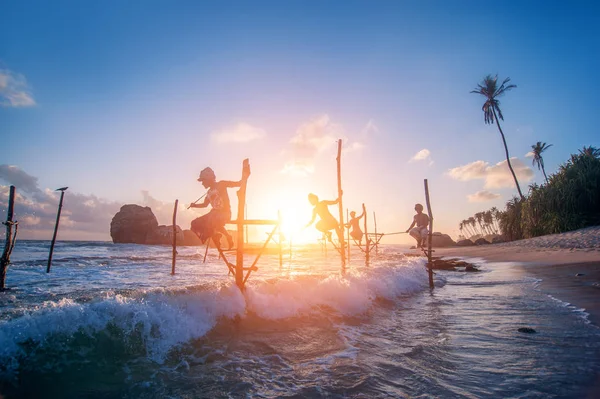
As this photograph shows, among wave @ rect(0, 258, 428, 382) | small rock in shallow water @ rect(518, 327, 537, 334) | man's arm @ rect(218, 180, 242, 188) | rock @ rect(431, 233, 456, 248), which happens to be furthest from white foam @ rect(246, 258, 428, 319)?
rock @ rect(431, 233, 456, 248)

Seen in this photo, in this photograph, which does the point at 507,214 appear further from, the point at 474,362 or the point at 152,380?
the point at 152,380

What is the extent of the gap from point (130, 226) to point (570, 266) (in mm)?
57615

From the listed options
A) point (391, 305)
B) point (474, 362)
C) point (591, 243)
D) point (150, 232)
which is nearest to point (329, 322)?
point (391, 305)

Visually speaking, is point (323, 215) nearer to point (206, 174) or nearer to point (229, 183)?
point (229, 183)

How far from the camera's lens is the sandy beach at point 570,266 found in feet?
26.1

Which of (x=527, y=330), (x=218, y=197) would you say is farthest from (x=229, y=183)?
(x=527, y=330)

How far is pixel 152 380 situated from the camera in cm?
411

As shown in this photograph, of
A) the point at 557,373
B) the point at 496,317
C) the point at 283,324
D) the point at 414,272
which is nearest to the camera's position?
the point at 557,373

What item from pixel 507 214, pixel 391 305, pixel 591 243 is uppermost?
pixel 507 214

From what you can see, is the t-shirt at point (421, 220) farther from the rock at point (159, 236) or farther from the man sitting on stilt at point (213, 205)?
the rock at point (159, 236)

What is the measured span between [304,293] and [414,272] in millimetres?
8685

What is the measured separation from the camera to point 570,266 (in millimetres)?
14523

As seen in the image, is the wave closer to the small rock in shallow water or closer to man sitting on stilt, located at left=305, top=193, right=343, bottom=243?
the small rock in shallow water

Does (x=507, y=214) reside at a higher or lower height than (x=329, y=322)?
higher
